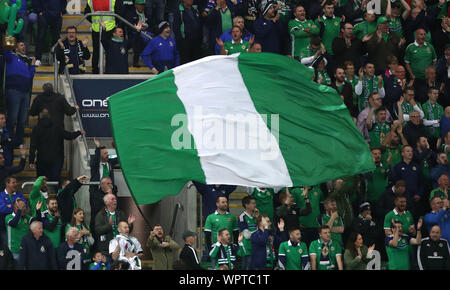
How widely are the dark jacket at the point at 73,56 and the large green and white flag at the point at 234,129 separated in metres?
5.83

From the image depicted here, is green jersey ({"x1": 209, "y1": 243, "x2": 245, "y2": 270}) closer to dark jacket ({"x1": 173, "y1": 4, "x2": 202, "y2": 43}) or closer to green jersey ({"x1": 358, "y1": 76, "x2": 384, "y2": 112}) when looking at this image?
green jersey ({"x1": 358, "y1": 76, "x2": 384, "y2": 112})

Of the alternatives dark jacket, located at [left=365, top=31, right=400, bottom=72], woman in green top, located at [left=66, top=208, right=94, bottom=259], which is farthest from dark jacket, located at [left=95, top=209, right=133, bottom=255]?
dark jacket, located at [left=365, top=31, right=400, bottom=72]

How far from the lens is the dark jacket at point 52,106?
26.4 m

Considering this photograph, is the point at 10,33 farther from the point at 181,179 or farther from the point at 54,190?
the point at 181,179

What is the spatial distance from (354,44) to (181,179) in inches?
341

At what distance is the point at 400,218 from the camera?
25.4 m

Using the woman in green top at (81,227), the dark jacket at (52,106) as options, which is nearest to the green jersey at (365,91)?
the dark jacket at (52,106)

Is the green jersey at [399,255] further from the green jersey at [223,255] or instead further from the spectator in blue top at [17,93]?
the spectator in blue top at [17,93]

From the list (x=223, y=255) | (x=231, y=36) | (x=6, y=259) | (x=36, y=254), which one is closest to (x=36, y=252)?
(x=36, y=254)

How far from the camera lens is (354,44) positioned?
29.2 metres

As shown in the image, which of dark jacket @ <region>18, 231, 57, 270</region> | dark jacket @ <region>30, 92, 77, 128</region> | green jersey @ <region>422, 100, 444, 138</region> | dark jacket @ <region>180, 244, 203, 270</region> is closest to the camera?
dark jacket @ <region>18, 231, 57, 270</region>

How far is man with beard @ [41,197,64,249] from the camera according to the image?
23.7m

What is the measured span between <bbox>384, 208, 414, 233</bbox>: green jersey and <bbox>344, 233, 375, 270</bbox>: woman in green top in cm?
83

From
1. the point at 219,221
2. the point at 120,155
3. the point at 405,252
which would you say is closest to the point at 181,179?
the point at 120,155
